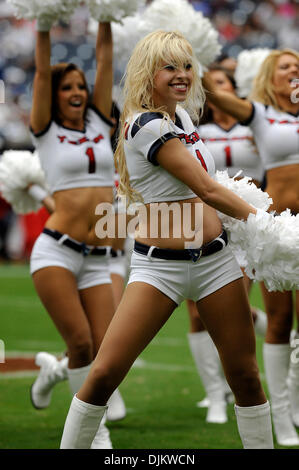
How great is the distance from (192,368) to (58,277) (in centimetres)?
309

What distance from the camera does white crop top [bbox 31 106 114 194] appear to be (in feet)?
15.3

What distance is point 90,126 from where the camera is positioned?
483 centimetres

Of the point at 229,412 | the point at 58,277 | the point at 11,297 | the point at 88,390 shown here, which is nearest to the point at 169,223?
the point at 88,390

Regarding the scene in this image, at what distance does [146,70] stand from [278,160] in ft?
5.63

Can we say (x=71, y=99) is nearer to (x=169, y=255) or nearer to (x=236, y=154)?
(x=236, y=154)

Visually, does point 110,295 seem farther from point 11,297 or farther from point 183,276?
point 11,297

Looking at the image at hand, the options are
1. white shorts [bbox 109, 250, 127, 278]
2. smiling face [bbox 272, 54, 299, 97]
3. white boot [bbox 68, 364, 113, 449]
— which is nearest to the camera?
white boot [bbox 68, 364, 113, 449]

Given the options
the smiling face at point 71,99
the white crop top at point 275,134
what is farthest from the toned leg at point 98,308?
the white crop top at point 275,134

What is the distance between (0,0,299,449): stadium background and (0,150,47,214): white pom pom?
3.52 ft

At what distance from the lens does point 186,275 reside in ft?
10.8

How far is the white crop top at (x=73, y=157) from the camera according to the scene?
465 centimetres

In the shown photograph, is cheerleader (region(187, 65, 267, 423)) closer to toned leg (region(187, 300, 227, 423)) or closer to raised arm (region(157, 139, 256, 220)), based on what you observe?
toned leg (region(187, 300, 227, 423))

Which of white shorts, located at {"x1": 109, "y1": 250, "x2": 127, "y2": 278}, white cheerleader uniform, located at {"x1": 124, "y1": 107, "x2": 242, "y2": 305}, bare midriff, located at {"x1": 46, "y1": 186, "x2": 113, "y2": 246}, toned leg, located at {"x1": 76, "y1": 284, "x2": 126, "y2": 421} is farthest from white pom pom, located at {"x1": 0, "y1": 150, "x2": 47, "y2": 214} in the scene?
white cheerleader uniform, located at {"x1": 124, "y1": 107, "x2": 242, "y2": 305}

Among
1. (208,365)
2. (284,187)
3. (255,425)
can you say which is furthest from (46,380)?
(255,425)
